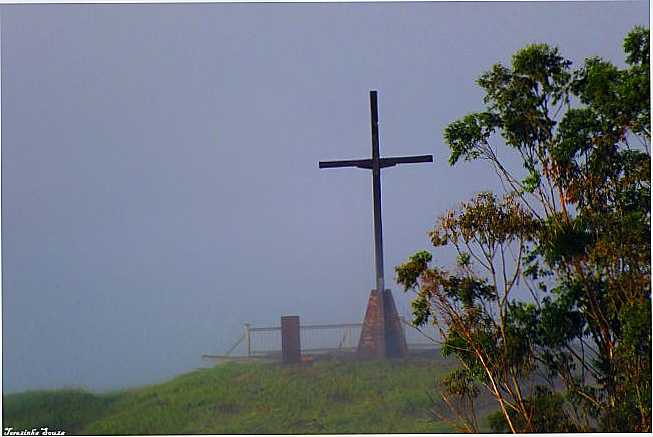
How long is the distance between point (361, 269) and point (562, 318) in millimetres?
1391

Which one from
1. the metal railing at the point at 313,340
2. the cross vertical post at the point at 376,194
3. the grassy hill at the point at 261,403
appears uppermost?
the cross vertical post at the point at 376,194

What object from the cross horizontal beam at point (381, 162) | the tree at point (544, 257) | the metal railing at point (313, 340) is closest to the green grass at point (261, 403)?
the metal railing at point (313, 340)

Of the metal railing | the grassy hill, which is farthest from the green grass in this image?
the metal railing

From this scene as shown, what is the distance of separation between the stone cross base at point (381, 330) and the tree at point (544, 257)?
16 cm

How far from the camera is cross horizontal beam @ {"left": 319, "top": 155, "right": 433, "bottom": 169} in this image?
1036cm

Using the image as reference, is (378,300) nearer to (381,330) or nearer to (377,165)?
(381,330)

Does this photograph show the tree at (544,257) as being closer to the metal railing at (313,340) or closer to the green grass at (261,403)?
the metal railing at (313,340)

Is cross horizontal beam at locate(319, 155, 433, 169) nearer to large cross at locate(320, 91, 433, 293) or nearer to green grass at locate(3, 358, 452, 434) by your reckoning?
large cross at locate(320, 91, 433, 293)

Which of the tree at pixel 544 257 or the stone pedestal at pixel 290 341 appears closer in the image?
the tree at pixel 544 257

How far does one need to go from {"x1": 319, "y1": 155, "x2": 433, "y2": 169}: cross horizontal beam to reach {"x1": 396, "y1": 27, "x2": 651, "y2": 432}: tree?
0.21 metres

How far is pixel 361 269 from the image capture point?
34.1 feet

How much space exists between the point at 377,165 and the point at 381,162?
0.11 ft

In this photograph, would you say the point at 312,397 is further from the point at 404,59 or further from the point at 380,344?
the point at 404,59

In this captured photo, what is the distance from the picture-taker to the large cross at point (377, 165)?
10359 mm
